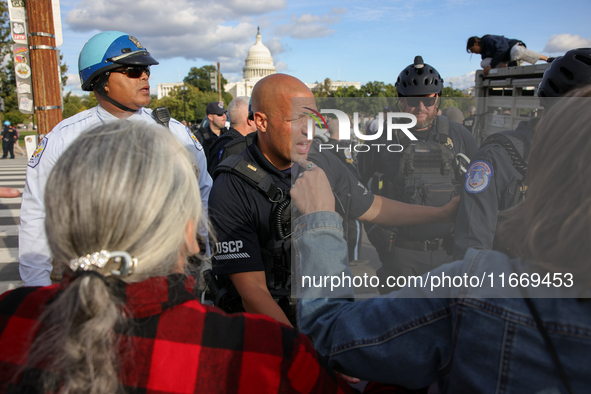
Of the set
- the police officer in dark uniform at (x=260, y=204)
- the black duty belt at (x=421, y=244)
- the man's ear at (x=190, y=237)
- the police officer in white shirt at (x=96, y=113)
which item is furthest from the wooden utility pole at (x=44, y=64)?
the black duty belt at (x=421, y=244)

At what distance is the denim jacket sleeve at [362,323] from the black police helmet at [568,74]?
127cm

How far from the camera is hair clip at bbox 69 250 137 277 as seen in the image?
96 centimetres

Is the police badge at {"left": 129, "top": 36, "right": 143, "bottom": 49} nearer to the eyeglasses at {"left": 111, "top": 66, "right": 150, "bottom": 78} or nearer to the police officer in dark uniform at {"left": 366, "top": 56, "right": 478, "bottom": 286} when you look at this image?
the eyeglasses at {"left": 111, "top": 66, "right": 150, "bottom": 78}

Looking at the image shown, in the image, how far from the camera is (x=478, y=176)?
1462mm

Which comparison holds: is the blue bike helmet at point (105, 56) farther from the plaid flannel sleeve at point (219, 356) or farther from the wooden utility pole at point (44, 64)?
the plaid flannel sleeve at point (219, 356)

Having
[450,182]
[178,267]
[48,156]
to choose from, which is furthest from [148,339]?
[48,156]

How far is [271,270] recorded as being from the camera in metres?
2.19

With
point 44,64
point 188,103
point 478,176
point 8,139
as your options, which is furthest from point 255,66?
point 478,176

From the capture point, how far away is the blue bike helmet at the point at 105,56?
8.61 feet

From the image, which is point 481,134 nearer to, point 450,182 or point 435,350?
point 450,182

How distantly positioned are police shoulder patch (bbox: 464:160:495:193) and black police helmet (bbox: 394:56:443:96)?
1.50 meters

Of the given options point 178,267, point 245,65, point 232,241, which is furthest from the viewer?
point 245,65

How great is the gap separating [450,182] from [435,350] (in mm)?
618

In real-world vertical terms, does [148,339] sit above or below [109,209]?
below
